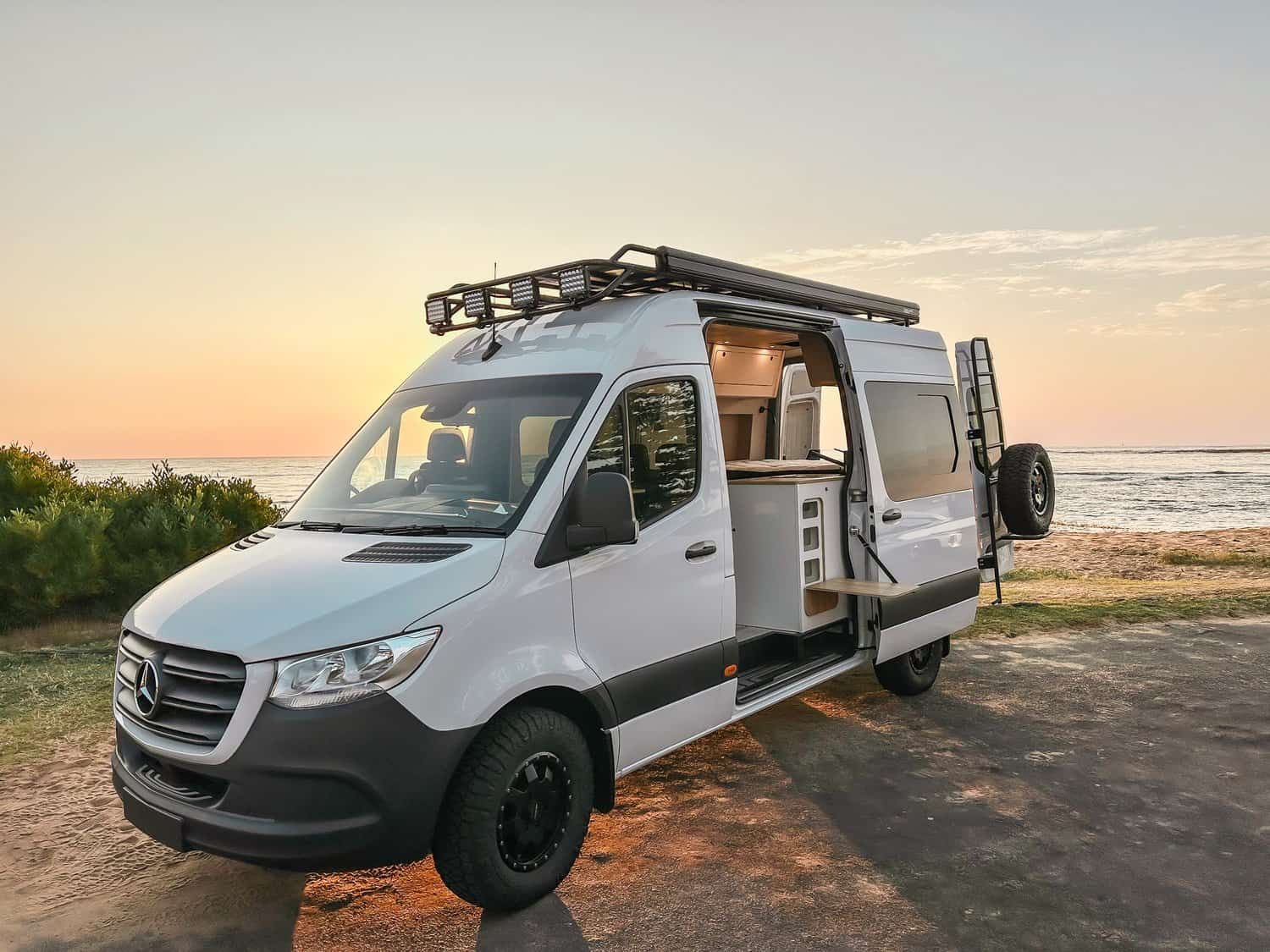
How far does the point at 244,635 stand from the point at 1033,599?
422 inches

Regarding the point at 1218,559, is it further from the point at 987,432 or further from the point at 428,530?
the point at 428,530

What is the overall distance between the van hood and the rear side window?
338 cm

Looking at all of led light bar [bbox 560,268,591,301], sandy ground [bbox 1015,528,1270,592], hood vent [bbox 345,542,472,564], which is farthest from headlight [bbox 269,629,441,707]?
sandy ground [bbox 1015,528,1270,592]

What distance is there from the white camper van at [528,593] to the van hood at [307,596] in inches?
0.5

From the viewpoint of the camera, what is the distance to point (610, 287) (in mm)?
4637

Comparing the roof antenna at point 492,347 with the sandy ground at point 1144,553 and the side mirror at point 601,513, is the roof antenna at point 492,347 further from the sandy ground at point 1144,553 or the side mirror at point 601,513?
the sandy ground at point 1144,553

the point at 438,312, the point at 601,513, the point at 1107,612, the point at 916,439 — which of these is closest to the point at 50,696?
the point at 438,312

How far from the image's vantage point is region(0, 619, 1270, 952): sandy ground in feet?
11.7

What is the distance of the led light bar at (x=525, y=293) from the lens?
4.88 m

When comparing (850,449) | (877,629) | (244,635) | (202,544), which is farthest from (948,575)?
(202,544)

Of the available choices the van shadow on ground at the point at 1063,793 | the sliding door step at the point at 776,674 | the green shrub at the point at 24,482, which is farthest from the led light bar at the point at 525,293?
the green shrub at the point at 24,482

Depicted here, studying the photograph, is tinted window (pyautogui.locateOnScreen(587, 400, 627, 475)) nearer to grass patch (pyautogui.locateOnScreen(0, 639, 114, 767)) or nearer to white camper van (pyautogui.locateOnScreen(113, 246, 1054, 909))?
white camper van (pyautogui.locateOnScreen(113, 246, 1054, 909))

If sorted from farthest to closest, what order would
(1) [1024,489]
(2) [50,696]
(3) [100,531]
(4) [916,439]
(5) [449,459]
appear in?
1. (3) [100,531]
2. (1) [1024,489]
3. (2) [50,696]
4. (4) [916,439]
5. (5) [449,459]

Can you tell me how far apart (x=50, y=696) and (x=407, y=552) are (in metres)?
5.24
